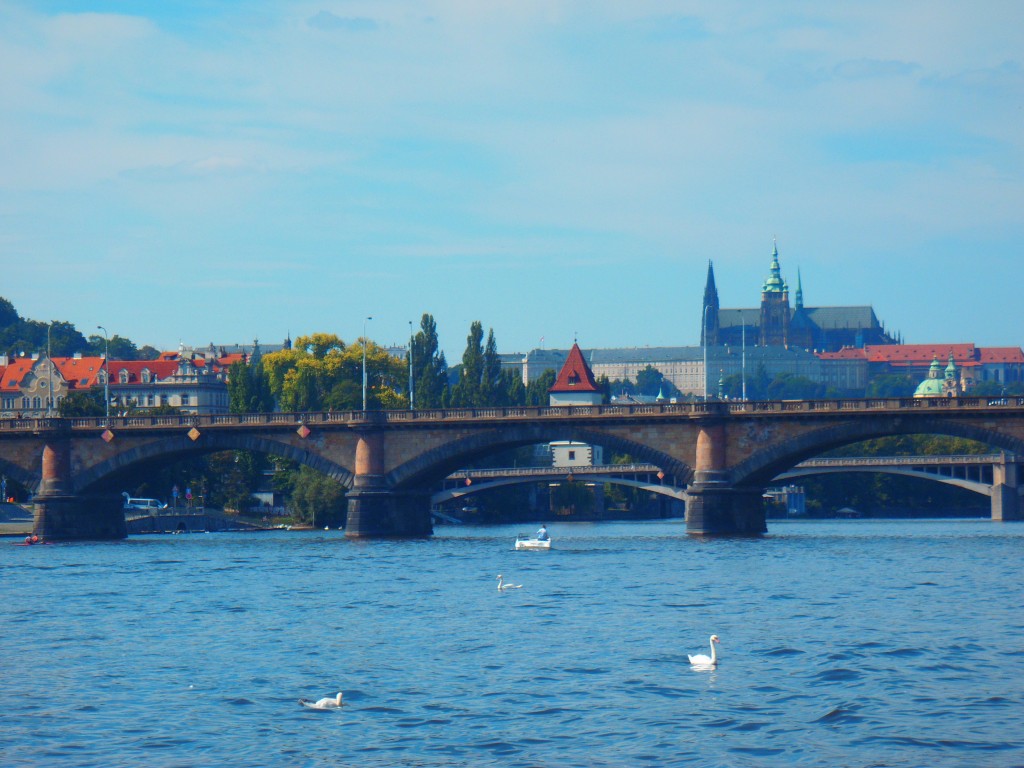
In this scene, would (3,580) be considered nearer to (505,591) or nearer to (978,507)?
(505,591)

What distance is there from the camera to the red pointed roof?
149875 millimetres

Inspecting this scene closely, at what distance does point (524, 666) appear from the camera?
37250mm

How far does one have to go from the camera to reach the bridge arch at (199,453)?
93.4 m

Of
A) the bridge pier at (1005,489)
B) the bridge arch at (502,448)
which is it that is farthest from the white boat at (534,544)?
the bridge pier at (1005,489)

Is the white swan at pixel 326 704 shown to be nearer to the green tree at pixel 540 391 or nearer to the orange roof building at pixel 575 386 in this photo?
the orange roof building at pixel 575 386

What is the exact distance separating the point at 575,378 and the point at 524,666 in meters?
114

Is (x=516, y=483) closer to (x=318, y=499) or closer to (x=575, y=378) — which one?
(x=318, y=499)

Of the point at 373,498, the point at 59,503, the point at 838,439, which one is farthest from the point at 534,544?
the point at 59,503

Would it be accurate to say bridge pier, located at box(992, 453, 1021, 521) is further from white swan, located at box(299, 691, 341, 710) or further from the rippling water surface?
white swan, located at box(299, 691, 341, 710)

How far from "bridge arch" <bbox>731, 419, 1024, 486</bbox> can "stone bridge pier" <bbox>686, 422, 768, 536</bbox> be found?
0.74 m

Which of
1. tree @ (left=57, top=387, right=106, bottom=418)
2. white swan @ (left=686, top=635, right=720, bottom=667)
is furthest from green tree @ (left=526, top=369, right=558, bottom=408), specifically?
white swan @ (left=686, top=635, right=720, bottom=667)

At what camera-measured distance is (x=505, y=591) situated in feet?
184

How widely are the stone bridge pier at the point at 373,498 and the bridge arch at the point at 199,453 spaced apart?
1.28 meters

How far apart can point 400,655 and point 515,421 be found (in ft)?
164
